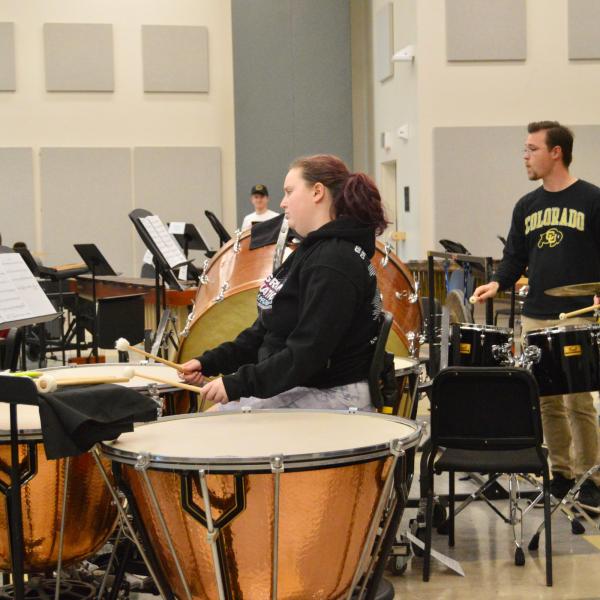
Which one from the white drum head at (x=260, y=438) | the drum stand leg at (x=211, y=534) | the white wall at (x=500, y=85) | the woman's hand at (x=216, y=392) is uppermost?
the white wall at (x=500, y=85)

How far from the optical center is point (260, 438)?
244 centimetres

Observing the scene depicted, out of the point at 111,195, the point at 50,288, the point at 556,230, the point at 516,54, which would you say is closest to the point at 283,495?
the point at 556,230

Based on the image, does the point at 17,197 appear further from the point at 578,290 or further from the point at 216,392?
the point at 216,392

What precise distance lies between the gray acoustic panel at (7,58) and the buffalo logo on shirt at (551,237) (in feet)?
→ 35.3

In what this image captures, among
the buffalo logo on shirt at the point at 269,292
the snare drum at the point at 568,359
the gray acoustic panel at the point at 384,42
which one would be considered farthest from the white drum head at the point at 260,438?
the gray acoustic panel at the point at 384,42

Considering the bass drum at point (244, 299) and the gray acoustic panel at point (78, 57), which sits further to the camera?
the gray acoustic panel at point (78, 57)

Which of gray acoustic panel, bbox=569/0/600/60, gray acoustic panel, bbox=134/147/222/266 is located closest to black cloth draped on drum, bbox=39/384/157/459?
gray acoustic panel, bbox=569/0/600/60

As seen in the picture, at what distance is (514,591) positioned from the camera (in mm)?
3570

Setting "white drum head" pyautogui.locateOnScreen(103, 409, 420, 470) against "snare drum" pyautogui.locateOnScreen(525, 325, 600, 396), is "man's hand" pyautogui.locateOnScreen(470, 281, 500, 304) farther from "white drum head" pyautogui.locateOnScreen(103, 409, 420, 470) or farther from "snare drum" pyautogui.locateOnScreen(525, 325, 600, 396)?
"white drum head" pyautogui.locateOnScreen(103, 409, 420, 470)

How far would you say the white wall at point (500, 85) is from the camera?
38.4ft

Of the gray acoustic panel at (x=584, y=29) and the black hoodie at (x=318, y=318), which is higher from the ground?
the gray acoustic panel at (x=584, y=29)

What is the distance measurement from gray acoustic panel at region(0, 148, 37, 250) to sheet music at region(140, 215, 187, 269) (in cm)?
811

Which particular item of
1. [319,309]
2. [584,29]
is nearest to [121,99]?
[584,29]

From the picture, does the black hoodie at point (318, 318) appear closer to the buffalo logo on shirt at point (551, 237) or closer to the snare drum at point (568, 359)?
the snare drum at point (568, 359)
